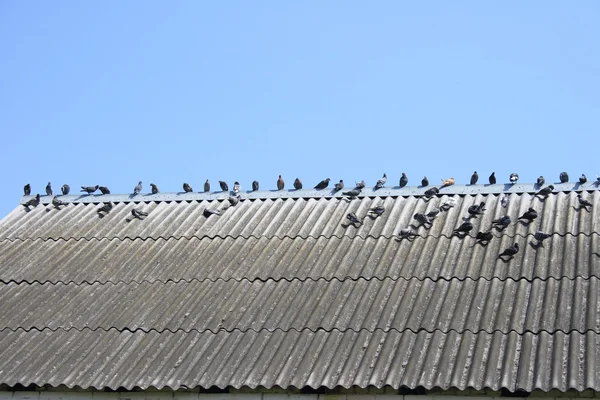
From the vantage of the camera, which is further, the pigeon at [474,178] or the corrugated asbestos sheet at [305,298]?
the pigeon at [474,178]

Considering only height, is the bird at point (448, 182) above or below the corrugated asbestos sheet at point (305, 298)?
above

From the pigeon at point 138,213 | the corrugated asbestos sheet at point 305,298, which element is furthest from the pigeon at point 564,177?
the pigeon at point 138,213

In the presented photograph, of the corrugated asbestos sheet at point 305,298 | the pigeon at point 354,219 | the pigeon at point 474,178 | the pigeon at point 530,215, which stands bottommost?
the corrugated asbestos sheet at point 305,298

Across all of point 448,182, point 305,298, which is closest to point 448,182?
point 448,182

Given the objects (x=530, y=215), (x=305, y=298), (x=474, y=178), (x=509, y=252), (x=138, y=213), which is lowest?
(x=305, y=298)

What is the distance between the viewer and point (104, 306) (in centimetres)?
1037

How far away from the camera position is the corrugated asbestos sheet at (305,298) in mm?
8445

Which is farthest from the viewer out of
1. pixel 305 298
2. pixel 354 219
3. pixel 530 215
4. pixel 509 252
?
pixel 354 219

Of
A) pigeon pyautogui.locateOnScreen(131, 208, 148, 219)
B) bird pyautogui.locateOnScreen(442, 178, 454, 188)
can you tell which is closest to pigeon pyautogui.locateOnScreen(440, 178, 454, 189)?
bird pyautogui.locateOnScreen(442, 178, 454, 188)

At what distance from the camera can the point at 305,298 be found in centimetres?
998

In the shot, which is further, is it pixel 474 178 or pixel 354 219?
pixel 474 178

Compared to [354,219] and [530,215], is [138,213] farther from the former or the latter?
[530,215]

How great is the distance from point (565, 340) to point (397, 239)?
316 centimetres

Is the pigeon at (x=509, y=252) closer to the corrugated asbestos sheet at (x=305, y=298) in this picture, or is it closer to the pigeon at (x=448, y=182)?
the corrugated asbestos sheet at (x=305, y=298)
